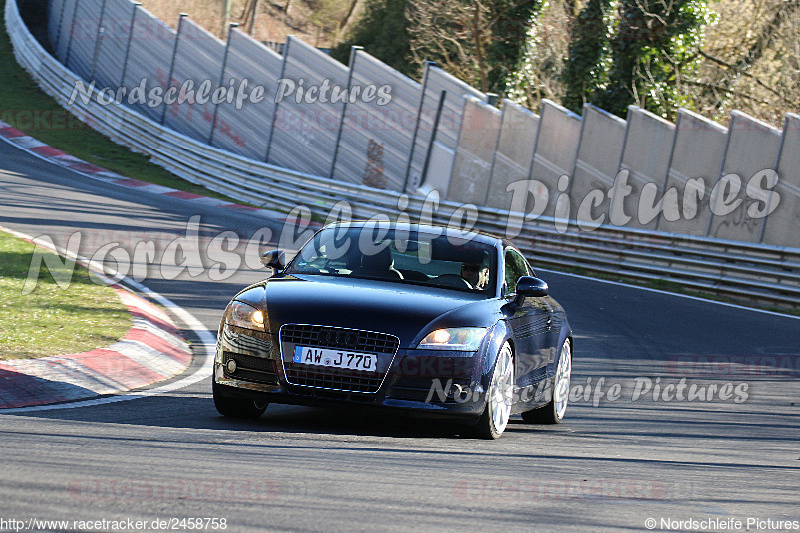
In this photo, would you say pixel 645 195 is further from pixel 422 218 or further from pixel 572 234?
pixel 422 218

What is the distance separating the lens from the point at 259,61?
3180 cm

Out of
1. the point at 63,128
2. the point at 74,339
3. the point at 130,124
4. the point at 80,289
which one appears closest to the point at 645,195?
the point at 80,289

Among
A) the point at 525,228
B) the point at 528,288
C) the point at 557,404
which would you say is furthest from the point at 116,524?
the point at 525,228

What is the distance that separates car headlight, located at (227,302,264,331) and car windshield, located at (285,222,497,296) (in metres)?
0.89

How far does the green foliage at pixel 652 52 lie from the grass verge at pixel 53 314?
15.8 meters

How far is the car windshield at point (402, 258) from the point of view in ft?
26.0

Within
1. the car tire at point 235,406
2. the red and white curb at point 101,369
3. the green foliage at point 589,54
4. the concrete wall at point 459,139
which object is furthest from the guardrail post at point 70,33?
the car tire at point 235,406

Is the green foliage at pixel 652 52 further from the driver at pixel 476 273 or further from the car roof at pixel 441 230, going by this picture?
the driver at pixel 476 273

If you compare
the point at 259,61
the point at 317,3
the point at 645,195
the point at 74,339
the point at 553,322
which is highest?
the point at 317,3

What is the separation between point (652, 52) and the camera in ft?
87.5

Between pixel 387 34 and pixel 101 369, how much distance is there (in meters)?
38.6

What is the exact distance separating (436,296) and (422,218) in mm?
17230

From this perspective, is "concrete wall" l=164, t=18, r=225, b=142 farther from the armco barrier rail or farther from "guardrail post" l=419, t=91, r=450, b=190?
"guardrail post" l=419, t=91, r=450, b=190

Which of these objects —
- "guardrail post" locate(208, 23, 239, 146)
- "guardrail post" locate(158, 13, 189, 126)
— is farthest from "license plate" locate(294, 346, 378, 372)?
"guardrail post" locate(158, 13, 189, 126)
